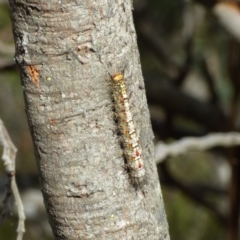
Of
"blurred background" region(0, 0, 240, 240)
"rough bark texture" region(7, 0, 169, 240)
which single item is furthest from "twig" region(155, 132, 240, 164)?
"rough bark texture" region(7, 0, 169, 240)

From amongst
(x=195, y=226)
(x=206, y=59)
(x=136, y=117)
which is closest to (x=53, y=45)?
(x=136, y=117)

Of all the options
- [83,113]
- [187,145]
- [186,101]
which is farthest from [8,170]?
[186,101]

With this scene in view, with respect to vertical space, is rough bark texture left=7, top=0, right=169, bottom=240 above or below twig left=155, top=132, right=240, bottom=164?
above

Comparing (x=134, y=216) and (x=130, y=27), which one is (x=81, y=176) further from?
(x=130, y=27)

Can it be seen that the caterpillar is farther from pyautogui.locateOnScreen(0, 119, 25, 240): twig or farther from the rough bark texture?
pyautogui.locateOnScreen(0, 119, 25, 240): twig

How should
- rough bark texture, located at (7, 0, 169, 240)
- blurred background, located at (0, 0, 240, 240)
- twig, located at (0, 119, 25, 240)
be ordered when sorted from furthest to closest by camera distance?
1. blurred background, located at (0, 0, 240, 240)
2. twig, located at (0, 119, 25, 240)
3. rough bark texture, located at (7, 0, 169, 240)
